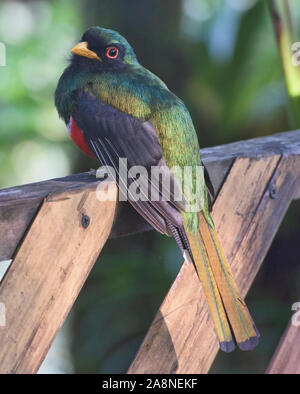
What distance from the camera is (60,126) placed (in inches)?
217

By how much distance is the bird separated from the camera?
1.68 meters

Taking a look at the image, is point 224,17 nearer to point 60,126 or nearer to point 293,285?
point 293,285

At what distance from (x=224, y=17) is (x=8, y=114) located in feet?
8.01

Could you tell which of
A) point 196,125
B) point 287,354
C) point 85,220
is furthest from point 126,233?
point 196,125

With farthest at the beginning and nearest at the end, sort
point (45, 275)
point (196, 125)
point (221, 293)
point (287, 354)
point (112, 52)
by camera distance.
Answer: point (196, 125), point (112, 52), point (287, 354), point (221, 293), point (45, 275)

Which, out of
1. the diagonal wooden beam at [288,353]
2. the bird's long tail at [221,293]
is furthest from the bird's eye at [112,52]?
the diagonal wooden beam at [288,353]

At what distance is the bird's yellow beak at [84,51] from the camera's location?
85.8 inches

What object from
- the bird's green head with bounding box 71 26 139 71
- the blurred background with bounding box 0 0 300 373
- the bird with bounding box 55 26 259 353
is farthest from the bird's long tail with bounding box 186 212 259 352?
the blurred background with bounding box 0 0 300 373

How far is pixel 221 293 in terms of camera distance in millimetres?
1674

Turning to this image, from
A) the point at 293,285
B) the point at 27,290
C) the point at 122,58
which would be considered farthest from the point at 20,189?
the point at 293,285

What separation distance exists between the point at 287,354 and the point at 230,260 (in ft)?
1.18

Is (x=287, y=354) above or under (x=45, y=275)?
under

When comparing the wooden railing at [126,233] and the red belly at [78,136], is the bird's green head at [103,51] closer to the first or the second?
the red belly at [78,136]

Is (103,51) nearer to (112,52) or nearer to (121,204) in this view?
(112,52)
